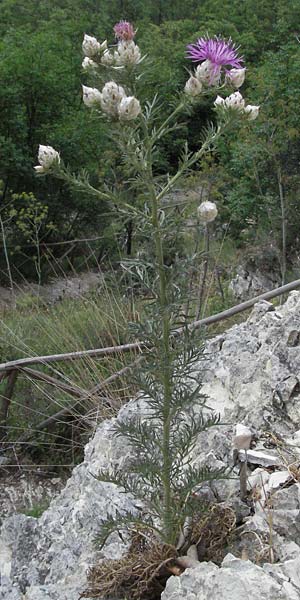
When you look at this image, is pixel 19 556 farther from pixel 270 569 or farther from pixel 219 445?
pixel 270 569

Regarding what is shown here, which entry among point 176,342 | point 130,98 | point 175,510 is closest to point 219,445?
point 175,510

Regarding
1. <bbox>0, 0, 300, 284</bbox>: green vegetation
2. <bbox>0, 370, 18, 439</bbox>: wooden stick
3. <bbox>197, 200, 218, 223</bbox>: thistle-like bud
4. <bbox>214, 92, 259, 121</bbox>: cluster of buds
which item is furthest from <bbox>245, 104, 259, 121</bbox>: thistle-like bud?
<bbox>0, 0, 300, 284</bbox>: green vegetation

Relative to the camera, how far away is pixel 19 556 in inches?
94.3

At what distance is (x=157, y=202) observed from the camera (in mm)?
1644

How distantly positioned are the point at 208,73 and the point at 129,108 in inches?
10.0

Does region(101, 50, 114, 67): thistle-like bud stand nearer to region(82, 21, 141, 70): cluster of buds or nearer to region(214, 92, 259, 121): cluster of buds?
region(82, 21, 141, 70): cluster of buds

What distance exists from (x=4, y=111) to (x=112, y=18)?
14304 millimetres

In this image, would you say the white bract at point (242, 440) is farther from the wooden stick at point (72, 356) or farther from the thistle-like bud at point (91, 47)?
the wooden stick at point (72, 356)

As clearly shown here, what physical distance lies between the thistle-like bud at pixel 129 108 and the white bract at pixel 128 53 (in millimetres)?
108

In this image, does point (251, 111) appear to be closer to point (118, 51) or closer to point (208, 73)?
point (208, 73)

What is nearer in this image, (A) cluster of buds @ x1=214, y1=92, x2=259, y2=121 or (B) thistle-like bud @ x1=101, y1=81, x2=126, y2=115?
(B) thistle-like bud @ x1=101, y1=81, x2=126, y2=115

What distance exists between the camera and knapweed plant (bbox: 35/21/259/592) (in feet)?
5.04

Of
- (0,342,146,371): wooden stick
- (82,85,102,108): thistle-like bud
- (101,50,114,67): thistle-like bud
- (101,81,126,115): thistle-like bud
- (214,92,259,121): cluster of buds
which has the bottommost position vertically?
(0,342,146,371): wooden stick

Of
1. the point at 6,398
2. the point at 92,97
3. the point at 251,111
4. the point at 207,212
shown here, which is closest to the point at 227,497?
the point at 207,212
